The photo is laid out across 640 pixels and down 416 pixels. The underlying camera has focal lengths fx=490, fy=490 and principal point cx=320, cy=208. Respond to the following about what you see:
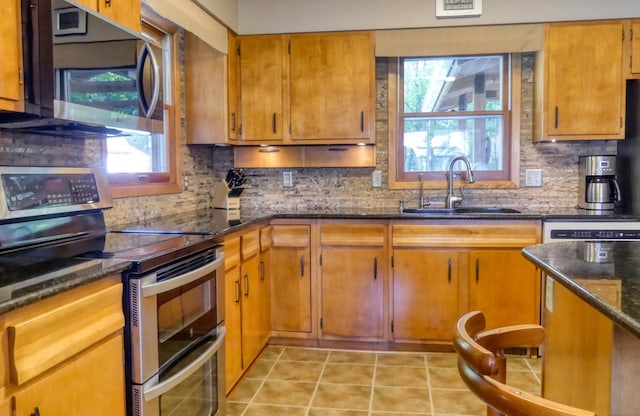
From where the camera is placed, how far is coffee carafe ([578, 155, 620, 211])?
326 cm

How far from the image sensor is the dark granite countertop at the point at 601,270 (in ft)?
3.38

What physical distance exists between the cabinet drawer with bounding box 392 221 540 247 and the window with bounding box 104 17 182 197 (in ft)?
4.89

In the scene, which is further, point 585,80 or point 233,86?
point 233,86

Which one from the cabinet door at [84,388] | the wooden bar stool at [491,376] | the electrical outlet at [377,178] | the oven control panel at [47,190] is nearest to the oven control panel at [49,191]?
the oven control panel at [47,190]

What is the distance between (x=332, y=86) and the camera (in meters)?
3.38

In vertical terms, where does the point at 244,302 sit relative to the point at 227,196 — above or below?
below

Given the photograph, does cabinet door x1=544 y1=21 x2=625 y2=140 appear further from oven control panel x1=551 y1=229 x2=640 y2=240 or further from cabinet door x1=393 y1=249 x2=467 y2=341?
cabinet door x1=393 y1=249 x2=467 y2=341

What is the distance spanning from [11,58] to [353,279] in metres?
2.31

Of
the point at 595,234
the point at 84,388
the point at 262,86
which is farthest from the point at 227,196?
the point at 595,234

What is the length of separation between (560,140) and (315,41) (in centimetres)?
182

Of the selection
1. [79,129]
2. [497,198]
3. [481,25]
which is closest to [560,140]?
[497,198]

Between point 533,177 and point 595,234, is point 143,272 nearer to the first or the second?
point 595,234

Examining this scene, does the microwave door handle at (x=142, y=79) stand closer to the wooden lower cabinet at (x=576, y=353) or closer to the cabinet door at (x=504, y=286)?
the wooden lower cabinet at (x=576, y=353)

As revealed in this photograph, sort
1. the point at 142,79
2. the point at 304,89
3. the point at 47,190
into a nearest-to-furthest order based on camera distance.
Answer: the point at 47,190 < the point at 142,79 < the point at 304,89
